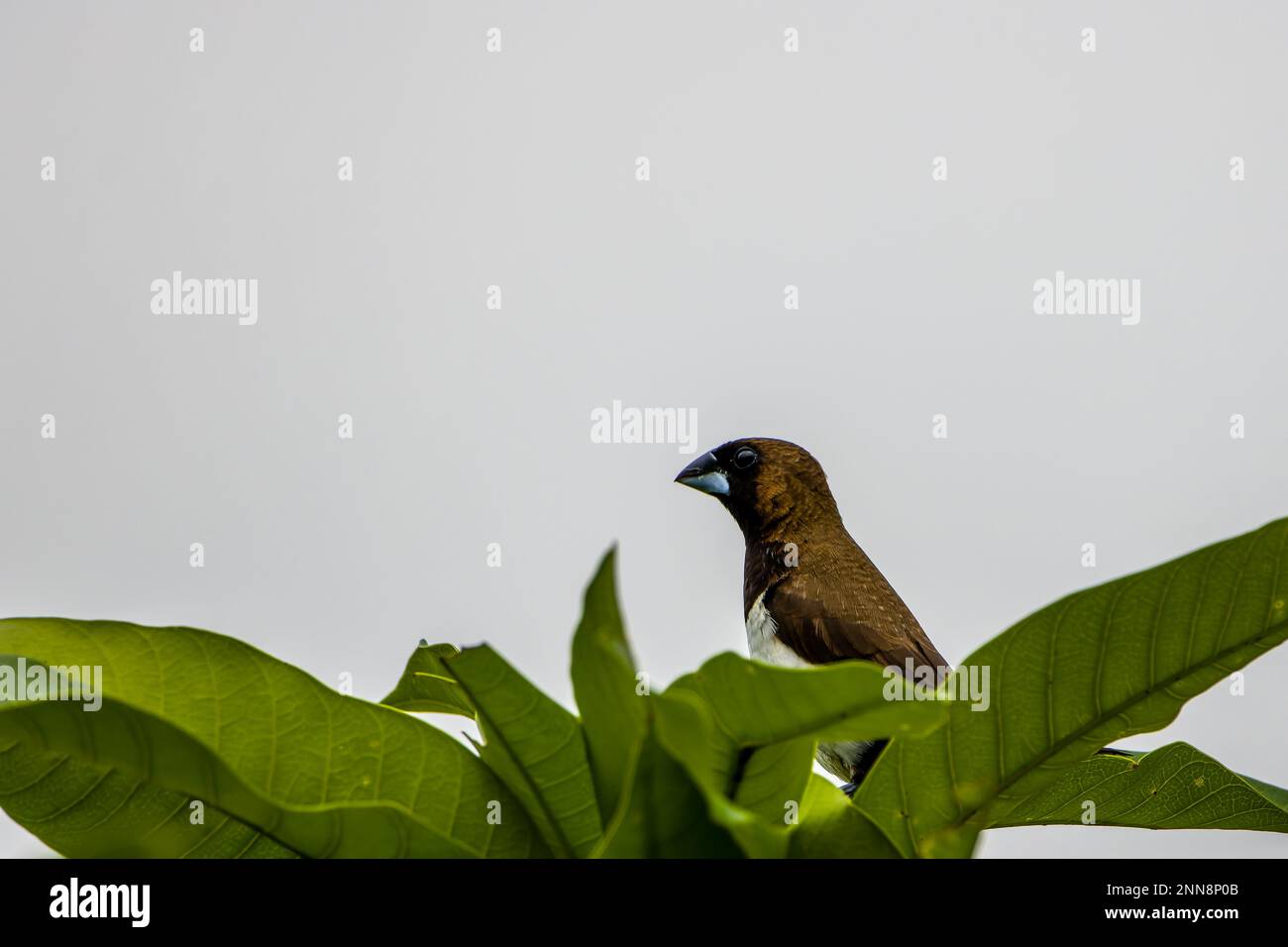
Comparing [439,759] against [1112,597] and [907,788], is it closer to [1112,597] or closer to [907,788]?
[907,788]

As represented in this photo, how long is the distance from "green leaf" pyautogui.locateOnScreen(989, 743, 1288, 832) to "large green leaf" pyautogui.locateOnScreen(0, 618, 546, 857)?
32 centimetres

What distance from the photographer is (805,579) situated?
2.29 m

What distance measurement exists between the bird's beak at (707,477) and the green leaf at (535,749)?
1986mm

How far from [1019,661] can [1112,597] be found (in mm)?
55

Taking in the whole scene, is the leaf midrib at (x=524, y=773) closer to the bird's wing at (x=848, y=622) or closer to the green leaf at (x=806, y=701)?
the green leaf at (x=806, y=701)

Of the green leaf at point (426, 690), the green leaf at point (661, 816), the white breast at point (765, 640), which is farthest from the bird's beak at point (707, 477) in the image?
the green leaf at point (661, 816)

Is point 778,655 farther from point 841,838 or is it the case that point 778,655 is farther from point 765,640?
point 841,838

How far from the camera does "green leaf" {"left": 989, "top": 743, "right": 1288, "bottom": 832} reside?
0.67 m

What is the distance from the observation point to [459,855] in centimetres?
50

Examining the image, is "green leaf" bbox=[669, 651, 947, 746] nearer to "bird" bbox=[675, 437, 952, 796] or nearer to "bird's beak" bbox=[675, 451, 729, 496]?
"bird" bbox=[675, 437, 952, 796]
